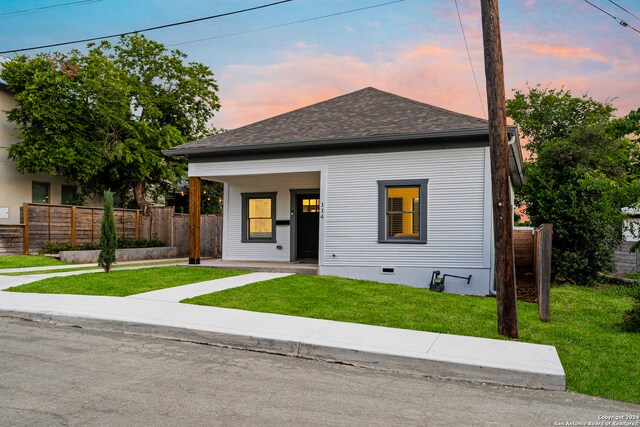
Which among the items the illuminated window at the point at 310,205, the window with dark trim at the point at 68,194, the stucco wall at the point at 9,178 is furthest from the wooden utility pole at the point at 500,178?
the window with dark trim at the point at 68,194

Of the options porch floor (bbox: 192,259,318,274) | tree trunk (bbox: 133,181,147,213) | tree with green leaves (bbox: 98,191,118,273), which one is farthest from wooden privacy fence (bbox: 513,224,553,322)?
tree trunk (bbox: 133,181,147,213)

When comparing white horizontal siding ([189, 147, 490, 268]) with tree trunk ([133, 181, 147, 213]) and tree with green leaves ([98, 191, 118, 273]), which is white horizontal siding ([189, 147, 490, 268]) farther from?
tree trunk ([133, 181, 147, 213])

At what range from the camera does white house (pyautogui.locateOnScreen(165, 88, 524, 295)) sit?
13.1m

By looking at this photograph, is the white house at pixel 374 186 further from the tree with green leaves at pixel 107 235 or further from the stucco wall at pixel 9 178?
the stucco wall at pixel 9 178

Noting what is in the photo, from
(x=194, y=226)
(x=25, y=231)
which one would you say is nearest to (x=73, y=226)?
(x=25, y=231)

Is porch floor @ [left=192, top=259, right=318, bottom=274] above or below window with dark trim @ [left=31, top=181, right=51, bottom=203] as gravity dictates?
below

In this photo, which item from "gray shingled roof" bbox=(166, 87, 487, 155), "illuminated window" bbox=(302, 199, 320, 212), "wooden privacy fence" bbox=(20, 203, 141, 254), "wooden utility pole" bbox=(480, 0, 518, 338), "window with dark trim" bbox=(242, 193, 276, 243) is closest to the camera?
"wooden utility pole" bbox=(480, 0, 518, 338)

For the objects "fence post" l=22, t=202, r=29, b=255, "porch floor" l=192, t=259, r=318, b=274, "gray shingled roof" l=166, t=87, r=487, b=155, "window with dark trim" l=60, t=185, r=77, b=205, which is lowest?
"porch floor" l=192, t=259, r=318, b=274

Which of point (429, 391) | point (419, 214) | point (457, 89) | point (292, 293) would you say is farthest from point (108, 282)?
point (457, 89)

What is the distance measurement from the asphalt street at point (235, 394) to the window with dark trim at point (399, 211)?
7.85m

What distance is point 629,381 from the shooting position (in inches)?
228

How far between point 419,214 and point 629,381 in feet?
26.8

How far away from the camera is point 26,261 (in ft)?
55.7

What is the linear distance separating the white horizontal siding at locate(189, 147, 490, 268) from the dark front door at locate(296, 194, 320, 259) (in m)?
0.76
